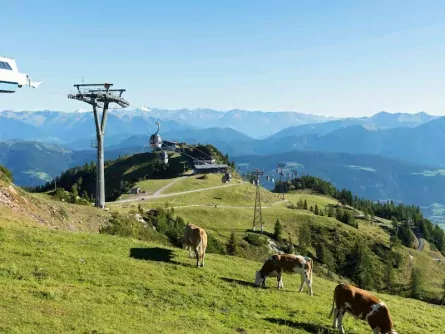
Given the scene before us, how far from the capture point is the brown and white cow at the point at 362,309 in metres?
21.7

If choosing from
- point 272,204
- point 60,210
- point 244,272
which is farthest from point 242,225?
point 244,272

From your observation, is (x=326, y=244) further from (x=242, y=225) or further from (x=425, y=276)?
(x=425, y=276)

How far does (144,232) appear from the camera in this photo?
5809cm

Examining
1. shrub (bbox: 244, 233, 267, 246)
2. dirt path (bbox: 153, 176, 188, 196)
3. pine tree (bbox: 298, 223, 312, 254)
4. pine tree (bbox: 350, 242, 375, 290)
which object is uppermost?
dirt path (bbox: 153, 176, 188, 196)

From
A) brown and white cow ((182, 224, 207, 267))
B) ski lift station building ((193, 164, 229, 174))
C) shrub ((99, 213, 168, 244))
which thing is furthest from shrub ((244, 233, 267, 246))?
ski lift station building ((193, 164, 229, 174))

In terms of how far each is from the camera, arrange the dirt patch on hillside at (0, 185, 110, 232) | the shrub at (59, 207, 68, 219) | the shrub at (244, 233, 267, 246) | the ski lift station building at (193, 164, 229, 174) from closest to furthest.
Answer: the dirt patch on hillside at (0, 185, 110, 232), the shrub at (59, 207, 68, 219), the shrub at (244, 233, 267, 246), the ski lift station building at (193, 164, 229, 174)

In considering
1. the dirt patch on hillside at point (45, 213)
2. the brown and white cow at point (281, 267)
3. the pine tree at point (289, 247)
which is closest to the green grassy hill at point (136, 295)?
the brown and white cow at point (281, 267)

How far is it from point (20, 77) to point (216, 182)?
414ft

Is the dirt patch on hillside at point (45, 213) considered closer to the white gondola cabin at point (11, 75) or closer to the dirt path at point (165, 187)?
the white gondola cabin at point (11, 75)

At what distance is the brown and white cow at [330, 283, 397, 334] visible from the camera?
2172 centimetres

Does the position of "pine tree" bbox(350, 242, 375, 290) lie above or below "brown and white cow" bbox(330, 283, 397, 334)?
below

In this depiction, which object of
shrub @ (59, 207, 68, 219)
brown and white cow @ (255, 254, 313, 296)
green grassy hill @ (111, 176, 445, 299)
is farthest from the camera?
green grassy hill @ (111, 176, 445, 299)

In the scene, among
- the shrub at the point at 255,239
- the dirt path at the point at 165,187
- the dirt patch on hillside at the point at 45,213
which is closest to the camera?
the dirt patch on hillside at the point at 45,213

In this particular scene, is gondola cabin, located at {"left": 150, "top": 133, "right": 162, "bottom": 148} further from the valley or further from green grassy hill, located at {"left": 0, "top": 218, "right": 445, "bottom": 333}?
green grassy hill, located at {"left": 0, "top": 218, "right": 445, "bottom": 333}
